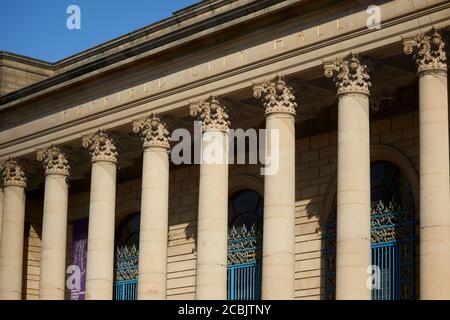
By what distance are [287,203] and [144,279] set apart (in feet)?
22.3

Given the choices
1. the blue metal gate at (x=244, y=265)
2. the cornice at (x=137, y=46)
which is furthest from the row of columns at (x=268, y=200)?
the blue metal gate at (x=244, y=265)

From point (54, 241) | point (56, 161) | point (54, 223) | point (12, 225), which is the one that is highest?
point (56, 161)

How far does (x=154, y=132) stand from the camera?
43.9m

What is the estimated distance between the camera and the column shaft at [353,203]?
35.7m

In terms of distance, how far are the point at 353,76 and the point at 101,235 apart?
1289 cm

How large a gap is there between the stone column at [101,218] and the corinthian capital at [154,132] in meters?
2.46

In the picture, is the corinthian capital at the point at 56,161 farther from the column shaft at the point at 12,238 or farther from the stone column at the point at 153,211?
the stone column at the point at 153,211

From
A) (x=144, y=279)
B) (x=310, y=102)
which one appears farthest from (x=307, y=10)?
(x=144, y=279)

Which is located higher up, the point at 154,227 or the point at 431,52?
the point at 431,52

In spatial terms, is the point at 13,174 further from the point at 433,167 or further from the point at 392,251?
the point at 433,167

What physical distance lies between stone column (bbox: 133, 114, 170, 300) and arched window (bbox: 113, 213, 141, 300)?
25.7 feet

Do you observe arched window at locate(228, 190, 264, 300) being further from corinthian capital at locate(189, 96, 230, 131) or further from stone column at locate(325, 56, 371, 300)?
stone column at locate(325, 56, 371, 300)

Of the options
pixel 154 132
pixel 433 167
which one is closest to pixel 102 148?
pixel 154 132
